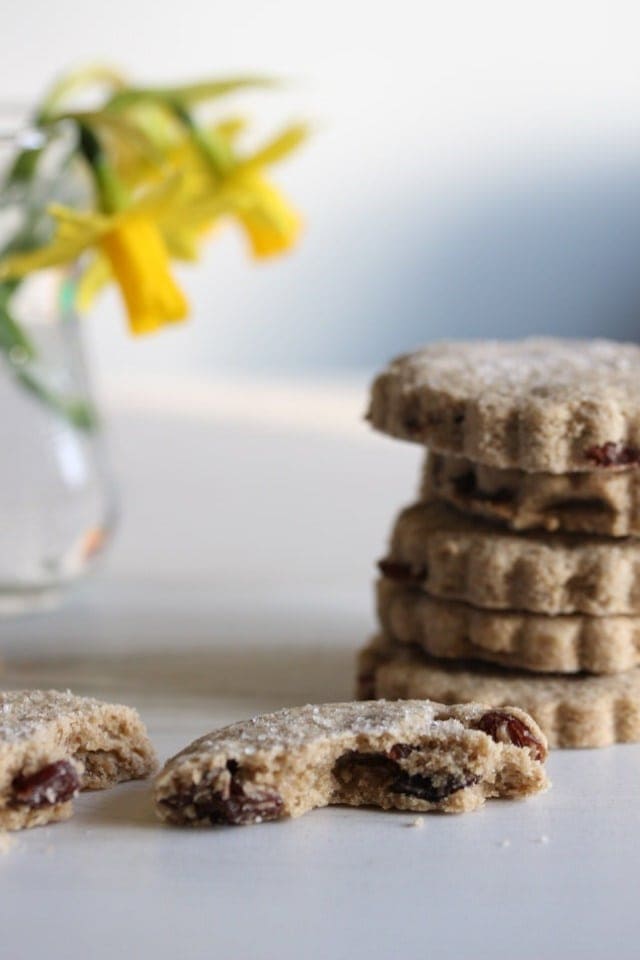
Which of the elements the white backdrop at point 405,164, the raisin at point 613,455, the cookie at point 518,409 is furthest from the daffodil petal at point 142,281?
the white backdrop at point 405,164

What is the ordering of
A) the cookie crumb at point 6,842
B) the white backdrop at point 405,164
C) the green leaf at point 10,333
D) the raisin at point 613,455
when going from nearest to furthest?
the cookie crumb at point 6,842 < the raisin at point 613,455 < the green leaf at point 10,333 < the white backdrop at point 405,164

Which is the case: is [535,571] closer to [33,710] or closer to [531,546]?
[531,546]

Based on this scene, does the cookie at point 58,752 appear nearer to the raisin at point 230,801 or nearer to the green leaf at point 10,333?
the raisin at point 230,801

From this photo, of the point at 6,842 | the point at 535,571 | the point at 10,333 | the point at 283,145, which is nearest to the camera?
the point at 6,842

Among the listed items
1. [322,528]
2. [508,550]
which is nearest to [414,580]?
[508,550]

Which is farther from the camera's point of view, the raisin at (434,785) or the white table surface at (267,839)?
the raisin at (434,785)

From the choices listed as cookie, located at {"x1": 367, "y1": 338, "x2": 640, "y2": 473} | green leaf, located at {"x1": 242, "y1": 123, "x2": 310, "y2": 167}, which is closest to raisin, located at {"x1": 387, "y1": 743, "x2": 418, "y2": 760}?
cookie, located at {"x1": 367, "y1": 338, "x2": 640, "y2": 473}

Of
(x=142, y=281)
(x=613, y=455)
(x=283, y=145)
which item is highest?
(x=283, y=145)

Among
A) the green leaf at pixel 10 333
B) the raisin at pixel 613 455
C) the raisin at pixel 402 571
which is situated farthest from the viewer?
the green leaf at pixel 10 333

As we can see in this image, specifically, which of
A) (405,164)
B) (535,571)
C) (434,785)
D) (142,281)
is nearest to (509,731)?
(434,785)
